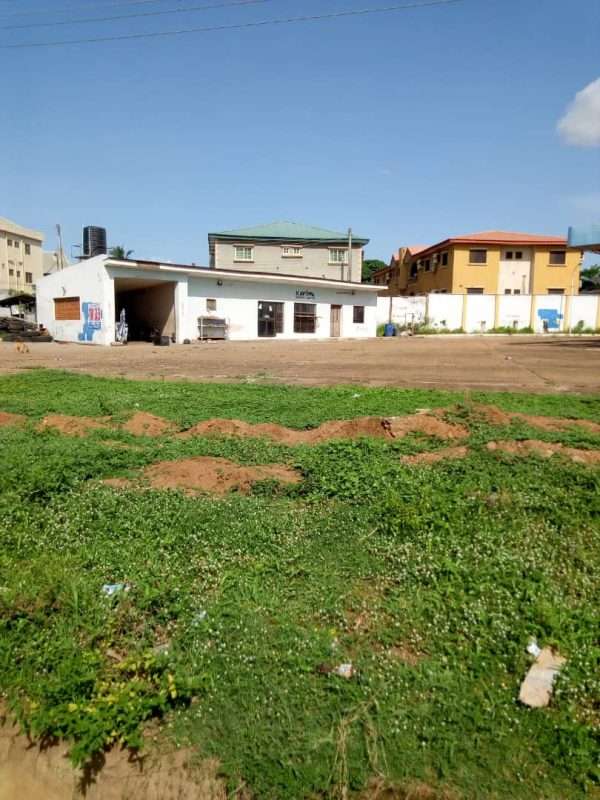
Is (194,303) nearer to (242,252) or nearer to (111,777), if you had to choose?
(242,252)

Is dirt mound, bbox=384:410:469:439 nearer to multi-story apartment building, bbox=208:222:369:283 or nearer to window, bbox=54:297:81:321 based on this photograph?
window, bbox=54:297:81:321

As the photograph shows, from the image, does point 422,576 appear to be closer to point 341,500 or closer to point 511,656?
point 511,656

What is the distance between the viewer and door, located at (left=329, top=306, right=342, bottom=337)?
1251 inches

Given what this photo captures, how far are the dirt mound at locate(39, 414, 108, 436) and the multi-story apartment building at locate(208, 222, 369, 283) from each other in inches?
1237

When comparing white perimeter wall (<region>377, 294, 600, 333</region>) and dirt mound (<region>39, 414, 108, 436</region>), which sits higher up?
white perimeter wall (<region>377, 294, 600, 333</region>)

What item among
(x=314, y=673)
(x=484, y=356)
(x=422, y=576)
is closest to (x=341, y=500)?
(x=422, y=576)

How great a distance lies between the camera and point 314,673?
2436 millimetres

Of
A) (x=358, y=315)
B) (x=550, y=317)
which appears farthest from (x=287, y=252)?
(x=550, y=317)

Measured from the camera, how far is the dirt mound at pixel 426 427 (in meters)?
5.82

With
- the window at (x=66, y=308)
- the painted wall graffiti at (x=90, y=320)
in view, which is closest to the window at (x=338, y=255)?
the window at (x=66, y=308)

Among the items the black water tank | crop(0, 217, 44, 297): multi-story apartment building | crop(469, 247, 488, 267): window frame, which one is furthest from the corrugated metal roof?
crop(469, 247, 488, 267): window frame

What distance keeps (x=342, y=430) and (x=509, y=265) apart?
37.9 m

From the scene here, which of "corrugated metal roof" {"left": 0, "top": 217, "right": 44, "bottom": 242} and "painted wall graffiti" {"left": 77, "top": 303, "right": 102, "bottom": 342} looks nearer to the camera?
"painted wall graffiti" {"left": 77, "top": 303, "right": 102, "bottom": 342}

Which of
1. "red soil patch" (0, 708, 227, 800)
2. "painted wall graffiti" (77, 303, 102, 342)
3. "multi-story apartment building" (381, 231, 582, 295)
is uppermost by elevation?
"multi-story apartment building" (381, 231, 582, 295)
